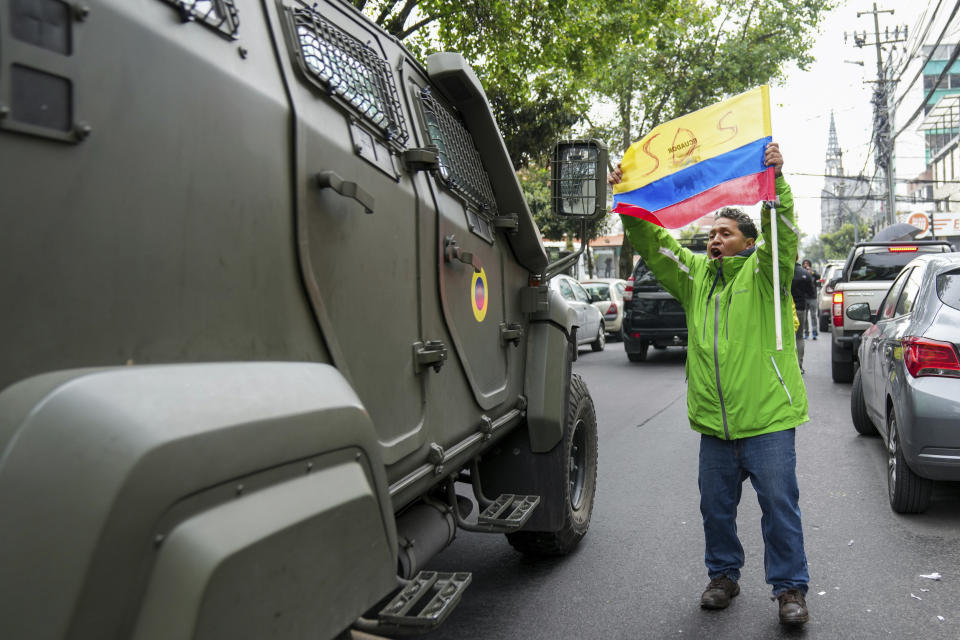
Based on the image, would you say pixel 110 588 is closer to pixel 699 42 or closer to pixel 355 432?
pixel 355 432

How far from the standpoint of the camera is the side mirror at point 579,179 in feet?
13.9

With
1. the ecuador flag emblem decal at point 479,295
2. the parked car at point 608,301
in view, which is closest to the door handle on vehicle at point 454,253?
the ecuador flag emblem decal at point 479,295

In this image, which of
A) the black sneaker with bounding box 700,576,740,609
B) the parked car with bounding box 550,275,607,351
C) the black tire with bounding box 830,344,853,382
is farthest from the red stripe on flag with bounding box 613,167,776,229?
the parked car with bounding box 550,275,607,351

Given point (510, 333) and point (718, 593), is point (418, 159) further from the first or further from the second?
point (718, 593)

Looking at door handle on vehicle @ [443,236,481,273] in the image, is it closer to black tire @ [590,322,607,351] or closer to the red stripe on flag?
the red stripe on flag

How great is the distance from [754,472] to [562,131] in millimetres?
16007

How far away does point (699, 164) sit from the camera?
4.28 metres

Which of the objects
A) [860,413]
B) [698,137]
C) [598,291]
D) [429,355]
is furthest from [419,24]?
[429,355]

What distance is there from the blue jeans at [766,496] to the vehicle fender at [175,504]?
2612 millimetres

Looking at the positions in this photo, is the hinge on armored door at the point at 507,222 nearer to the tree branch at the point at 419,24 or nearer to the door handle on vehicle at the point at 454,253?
the door handle on vehicle at the point at 454,253

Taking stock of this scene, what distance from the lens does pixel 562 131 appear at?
1917cm

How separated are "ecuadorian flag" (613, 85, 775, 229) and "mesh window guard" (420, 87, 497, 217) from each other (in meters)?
0.78

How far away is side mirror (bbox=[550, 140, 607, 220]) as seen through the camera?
4227mm

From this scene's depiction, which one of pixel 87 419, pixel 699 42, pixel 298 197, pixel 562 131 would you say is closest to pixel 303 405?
pixel 87 419
